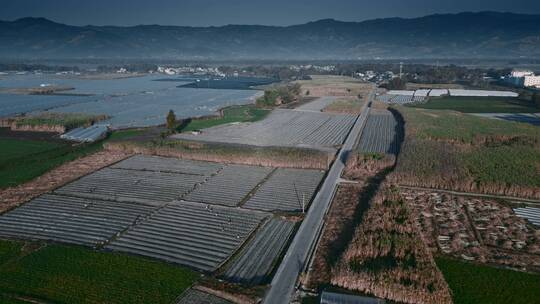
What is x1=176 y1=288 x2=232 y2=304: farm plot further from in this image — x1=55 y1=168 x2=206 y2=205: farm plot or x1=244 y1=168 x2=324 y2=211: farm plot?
x1=55 y1=168 x2=206 y2=205: farm plot

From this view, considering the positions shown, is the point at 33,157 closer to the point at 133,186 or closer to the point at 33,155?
the point at 33,155

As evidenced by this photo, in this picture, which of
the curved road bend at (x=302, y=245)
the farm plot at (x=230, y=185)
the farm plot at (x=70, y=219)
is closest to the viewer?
the curved road bend at (x=302, y=245)

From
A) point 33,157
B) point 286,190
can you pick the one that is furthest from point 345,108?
point 33,157

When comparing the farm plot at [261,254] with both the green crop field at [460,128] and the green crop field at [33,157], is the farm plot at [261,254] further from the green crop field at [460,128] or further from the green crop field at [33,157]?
the green crop field at [460,128]

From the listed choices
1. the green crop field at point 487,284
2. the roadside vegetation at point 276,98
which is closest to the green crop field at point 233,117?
the roadside vegetation at point 276,98

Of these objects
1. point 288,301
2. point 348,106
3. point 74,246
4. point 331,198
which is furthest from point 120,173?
point 348,106

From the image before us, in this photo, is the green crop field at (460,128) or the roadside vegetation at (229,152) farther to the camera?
the green crop field at (460,128)

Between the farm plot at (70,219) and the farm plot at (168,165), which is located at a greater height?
the farm plot at (168,165)
